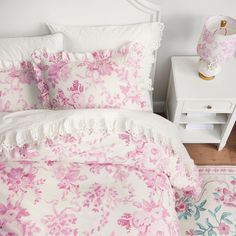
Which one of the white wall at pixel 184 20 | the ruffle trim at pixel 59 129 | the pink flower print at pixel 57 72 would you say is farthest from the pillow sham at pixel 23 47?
the white wall at pixel 184 20

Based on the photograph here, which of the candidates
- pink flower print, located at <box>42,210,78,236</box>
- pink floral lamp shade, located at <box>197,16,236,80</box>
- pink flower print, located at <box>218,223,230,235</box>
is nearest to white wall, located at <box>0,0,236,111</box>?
pink floral lamp shade, located at <box>197,16,236,80</box>

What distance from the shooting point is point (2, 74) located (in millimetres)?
1630

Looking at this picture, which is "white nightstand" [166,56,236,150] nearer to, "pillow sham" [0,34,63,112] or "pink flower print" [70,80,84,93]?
"pink flower print" [70,80,84,93]

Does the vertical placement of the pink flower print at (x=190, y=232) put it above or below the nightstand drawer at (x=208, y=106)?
below

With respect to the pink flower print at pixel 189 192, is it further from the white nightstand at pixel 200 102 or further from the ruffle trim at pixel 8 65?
the ruffle trim at pixel 8 65

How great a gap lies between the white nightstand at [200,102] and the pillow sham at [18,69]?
686 millimetres

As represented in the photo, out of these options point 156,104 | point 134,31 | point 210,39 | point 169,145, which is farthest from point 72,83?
point 156,104

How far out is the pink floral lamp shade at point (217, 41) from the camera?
1556 millimetres

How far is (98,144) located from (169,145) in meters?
0.33

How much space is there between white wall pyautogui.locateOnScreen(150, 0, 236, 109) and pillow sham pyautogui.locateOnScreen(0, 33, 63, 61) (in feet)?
1.87

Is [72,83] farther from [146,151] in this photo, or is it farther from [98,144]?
[146,151]

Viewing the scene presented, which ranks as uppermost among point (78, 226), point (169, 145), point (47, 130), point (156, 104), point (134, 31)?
point (134, 31)

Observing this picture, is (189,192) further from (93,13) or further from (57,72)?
(93,13)

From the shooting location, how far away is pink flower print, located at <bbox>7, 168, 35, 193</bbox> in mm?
1387
